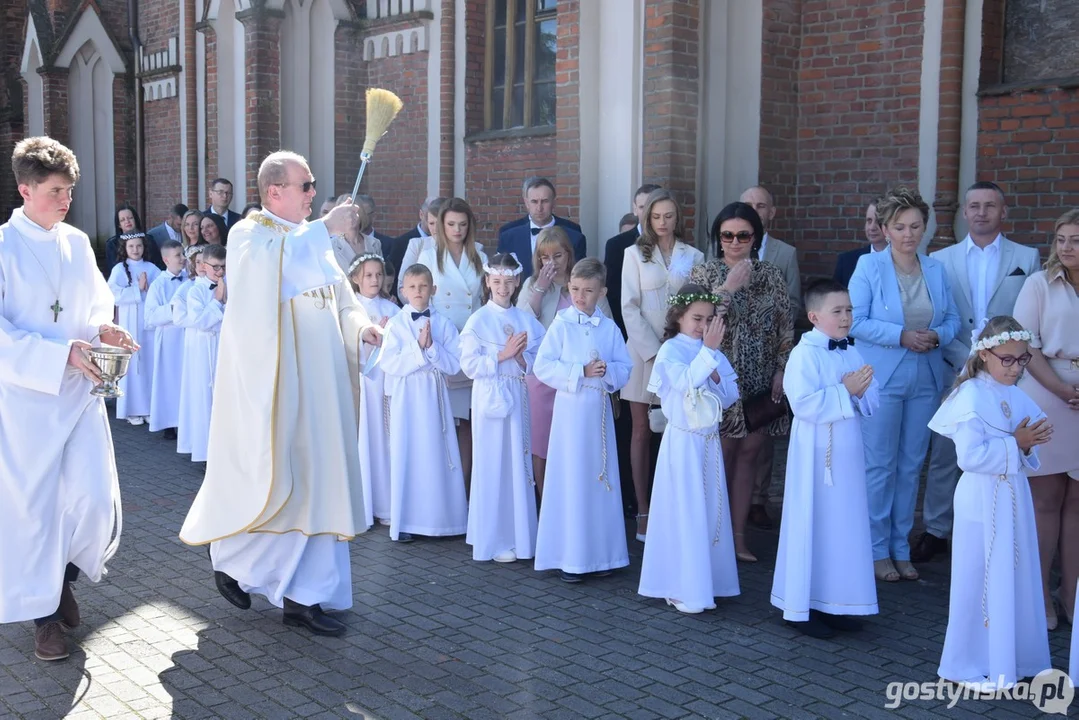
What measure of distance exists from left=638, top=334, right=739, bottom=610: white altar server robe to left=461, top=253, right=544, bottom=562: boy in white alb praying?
107 cm

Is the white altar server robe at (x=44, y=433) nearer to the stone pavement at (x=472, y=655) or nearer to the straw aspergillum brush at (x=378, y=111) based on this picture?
the stone pavement at (x=472, y=655)

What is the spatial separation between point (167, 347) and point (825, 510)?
25.1 ft

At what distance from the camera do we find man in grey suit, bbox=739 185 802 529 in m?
7.49

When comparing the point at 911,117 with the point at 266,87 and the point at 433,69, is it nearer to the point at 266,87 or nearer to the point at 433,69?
the point at 433,69

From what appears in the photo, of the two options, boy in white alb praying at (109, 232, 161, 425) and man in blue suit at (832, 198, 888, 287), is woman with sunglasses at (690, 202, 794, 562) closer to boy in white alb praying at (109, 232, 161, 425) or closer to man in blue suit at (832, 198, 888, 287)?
man in blue suit at (832, 198, 888, 287)

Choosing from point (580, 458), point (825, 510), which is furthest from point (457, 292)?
point (825, 510)

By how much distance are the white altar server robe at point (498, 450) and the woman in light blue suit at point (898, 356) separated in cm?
198

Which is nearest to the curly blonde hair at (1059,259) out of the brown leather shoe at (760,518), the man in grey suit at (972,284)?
the man in grey suit at (972,284)

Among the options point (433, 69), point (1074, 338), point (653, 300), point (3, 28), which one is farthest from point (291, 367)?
point (3, 28)

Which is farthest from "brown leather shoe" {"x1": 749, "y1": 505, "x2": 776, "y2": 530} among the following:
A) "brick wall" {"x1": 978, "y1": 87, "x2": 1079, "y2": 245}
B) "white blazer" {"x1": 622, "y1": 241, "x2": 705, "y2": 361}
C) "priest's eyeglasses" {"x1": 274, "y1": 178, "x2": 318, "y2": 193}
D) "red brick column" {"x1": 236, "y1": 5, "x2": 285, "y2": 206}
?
"red brick column" {"x1": 236, "y1": 5, "x2": 285, "y2": 206}

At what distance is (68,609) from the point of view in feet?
17.6

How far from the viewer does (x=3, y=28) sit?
19969mm

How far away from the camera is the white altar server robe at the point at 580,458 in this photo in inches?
251

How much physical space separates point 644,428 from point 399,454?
1587mm
